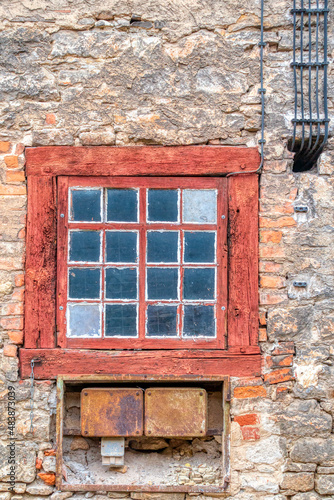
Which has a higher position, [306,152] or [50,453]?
[306,152]

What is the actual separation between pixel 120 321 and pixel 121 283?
0.83 ft

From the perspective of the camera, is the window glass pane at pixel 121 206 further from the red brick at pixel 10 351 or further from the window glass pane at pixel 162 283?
the red brick at pixel 10 351

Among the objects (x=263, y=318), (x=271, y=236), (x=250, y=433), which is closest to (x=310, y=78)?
(x=271, y=236)

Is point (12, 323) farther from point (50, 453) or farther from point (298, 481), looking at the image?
point (298, 481)

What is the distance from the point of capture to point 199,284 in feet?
10.7

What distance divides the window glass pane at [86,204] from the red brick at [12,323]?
0.78 meters

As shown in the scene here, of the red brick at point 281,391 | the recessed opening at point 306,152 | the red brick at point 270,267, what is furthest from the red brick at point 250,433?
the recessed opening at point 306,152

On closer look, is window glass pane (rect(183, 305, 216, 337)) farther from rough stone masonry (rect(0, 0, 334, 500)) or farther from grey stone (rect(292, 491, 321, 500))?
grey stone (rect(292, 491, 321, 500))

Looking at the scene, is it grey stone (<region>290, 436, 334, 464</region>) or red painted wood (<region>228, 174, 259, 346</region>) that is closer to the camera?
grey stone (<region>290, 436, 334, 464</region>)

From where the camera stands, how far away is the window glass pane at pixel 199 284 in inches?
128

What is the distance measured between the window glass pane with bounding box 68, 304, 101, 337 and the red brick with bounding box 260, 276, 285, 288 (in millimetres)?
1111

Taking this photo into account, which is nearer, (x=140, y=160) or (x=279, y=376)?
(x=279, y=376)

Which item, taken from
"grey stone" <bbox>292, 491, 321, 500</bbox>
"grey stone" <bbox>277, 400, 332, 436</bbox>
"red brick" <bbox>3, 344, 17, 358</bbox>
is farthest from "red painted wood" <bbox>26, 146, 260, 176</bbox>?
"grey stone" <bbox>292, 491, 321, 500</bbox>

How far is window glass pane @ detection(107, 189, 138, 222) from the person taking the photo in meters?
3.26
